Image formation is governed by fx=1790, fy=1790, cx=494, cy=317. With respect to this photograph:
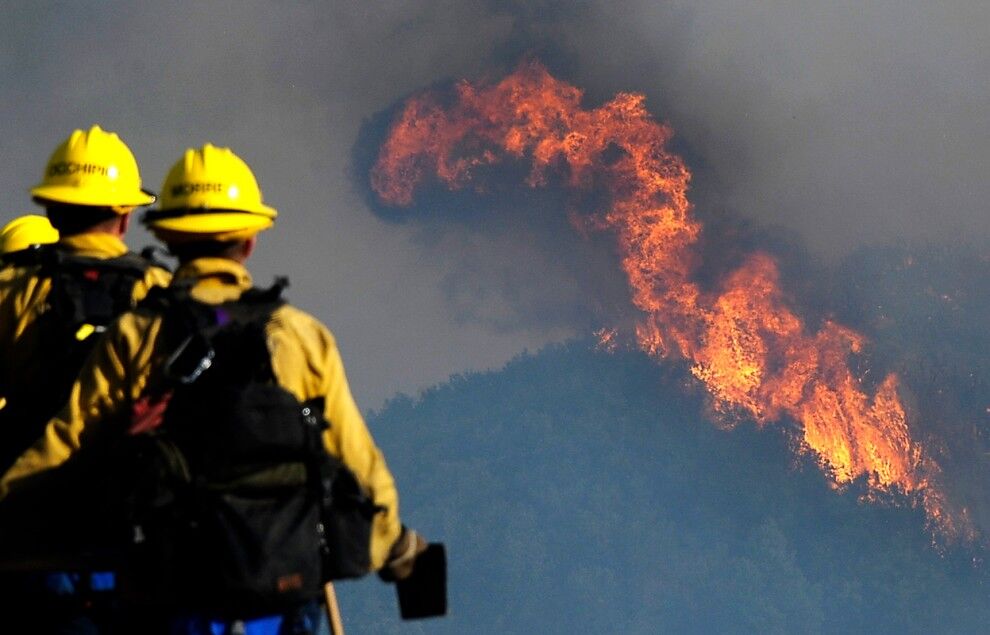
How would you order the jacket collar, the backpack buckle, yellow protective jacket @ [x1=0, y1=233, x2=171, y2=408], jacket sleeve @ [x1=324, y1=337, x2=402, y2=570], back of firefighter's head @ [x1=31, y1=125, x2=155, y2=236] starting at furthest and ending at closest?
back of firefighter's head @ [x1=31, y1=125, x2=155, y2=236], yellow protective jacket @ [x1=0, y1=233, x2=171, y2=408], the jacket collar, jacket sleeve @ [x1=324, y1=337, x2=402, y2=570], the backpack buckle

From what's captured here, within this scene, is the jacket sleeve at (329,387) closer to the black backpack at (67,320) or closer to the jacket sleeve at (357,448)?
the jacket sleeve at (357,448)

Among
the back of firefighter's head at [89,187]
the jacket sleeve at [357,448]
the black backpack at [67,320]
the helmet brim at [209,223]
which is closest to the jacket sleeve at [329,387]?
the jacket sleeve at [357,448]

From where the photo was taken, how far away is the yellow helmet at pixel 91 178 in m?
9.17

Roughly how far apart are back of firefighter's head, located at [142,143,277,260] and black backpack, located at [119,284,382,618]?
73 centimetres

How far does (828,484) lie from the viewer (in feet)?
230

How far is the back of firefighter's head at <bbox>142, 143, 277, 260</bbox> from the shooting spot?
285 inches

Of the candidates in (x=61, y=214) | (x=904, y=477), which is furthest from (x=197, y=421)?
(x=904, y=477)

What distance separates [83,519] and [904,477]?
61589 mm

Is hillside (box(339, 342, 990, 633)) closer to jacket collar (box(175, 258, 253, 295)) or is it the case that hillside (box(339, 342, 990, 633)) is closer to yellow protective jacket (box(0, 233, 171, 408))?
yellow protective jacket (box(0, 233, 171, 408))

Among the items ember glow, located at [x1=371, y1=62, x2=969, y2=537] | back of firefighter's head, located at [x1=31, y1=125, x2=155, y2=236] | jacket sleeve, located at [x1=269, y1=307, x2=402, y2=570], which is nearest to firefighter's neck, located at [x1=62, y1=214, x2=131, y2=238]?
back of firefighter's head, located at [x1=31, y1=125, x2=155, y2=236]

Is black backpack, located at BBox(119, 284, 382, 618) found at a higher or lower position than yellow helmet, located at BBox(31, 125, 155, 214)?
lower

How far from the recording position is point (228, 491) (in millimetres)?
6371

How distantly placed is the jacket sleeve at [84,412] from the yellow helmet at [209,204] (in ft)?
2.16

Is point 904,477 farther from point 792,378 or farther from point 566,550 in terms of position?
point 566,550
